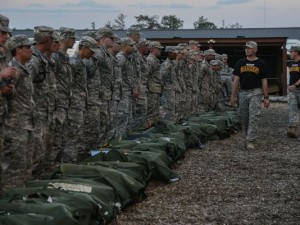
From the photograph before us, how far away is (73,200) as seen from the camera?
16.5ft

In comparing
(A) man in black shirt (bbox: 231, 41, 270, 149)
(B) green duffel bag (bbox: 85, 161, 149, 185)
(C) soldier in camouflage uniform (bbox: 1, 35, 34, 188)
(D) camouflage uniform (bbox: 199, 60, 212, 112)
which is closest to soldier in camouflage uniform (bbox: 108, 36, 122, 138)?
(A) man in black shirt (bbox: 231, 41, 270, 149)

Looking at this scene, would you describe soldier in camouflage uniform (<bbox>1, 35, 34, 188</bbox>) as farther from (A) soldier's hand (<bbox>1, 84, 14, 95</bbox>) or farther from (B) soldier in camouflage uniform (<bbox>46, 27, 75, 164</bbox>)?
(B) soldier in camouflage uniform (<bbox>46, 27, 75, 164</bbox>)

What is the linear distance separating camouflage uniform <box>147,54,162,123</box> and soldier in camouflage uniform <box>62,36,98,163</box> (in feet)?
13.7

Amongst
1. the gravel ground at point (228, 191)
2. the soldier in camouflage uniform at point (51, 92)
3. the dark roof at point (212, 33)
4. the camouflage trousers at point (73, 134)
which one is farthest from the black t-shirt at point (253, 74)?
the dark roof at point (212, 33)

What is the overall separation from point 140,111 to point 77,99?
136 inches

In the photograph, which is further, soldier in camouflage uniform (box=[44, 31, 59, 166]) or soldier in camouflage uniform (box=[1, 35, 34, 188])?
soldier in camouflage uniform (box=[44, 31, 59, 166])

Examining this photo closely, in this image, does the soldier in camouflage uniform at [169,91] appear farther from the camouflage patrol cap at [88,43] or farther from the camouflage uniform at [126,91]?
the camouflage patrol cap at [88,43]

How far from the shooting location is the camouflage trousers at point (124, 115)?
10.2m

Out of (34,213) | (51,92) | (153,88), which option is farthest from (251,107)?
(34,213)

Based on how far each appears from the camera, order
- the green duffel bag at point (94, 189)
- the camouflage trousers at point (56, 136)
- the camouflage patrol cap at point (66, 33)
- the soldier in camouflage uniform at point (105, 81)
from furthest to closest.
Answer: the soldier in camouflage uniform at point (105, 81) → the camouflage patrol cap at point (66, 33) → the camouflage trousers at point (56, 136) → the green duffel bag at point (94, 189)

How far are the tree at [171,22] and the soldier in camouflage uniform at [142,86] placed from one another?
149 ft

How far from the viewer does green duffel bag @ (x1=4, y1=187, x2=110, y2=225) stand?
16.1 feet

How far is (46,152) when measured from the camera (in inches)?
286

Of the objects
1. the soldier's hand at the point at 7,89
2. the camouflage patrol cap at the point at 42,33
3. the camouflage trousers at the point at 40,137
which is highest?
the camouflage patrol cap at the point at 42,33
